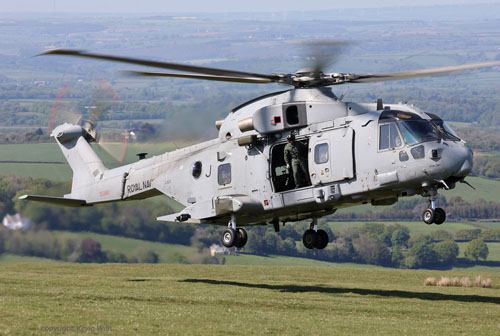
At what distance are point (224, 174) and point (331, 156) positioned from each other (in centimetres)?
396

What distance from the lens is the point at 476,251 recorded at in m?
74.4

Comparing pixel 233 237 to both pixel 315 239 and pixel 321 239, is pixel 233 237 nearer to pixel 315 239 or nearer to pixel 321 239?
pixel 315 239

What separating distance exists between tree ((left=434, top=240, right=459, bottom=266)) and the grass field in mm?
48879

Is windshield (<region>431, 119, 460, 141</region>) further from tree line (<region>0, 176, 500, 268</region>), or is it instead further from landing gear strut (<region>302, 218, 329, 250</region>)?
tree line (<region>0, 176, 500, 268</region>)

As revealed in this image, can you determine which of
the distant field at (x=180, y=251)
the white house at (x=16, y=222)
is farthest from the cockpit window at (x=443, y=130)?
the white house at (x=16, y=222)

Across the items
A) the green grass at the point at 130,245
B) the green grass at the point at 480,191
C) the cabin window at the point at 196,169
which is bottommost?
the green grass at the point at 130,245

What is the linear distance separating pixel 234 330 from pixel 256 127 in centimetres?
772

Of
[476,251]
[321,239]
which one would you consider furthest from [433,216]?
[476,251]

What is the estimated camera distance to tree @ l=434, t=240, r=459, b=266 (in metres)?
76.6

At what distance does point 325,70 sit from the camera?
68.1 feet

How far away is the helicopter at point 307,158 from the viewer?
1891cm

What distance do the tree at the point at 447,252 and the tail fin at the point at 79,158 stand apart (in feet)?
183

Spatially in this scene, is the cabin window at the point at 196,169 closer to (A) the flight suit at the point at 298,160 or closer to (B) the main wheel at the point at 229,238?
(B) the main wheel at the point at 229,238

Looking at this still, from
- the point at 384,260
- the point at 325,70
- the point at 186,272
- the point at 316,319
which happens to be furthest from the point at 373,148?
the point at 384,260
